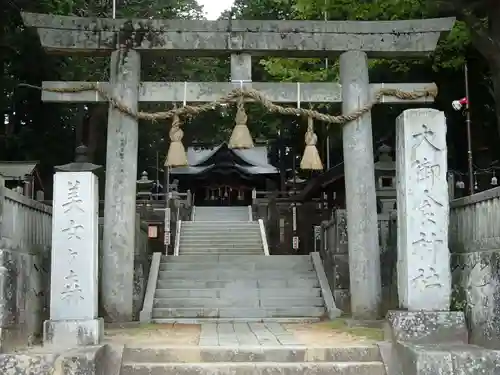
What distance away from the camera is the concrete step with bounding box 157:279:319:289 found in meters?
12.8

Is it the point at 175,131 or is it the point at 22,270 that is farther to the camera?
the point at 175,131

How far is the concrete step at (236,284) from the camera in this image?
503 inches

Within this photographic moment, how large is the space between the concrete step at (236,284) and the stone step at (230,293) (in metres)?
0.20

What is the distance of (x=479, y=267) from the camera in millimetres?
7387

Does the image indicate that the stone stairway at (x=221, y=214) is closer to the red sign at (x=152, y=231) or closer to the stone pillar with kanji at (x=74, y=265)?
the red sign at (x=152, y=231)

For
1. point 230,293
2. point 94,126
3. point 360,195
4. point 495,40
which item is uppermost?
point 94,126

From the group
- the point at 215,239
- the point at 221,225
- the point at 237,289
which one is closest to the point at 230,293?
the point at 237,289

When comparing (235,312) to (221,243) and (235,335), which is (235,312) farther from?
(221,243)

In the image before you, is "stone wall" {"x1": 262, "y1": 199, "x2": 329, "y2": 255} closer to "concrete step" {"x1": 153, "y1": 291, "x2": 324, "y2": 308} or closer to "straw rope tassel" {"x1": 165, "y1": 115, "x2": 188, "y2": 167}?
"concrete step" {"x1": 153, "y1": 291, "x2": 324, "y2": 308}

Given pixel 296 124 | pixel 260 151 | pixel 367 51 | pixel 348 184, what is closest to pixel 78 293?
pixel 348 184

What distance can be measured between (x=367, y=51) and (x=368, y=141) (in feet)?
5.30

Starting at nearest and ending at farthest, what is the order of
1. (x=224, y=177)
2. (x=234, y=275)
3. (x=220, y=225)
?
(x=234, y=275) → (x=220, y=225) → (x=224, y=177)

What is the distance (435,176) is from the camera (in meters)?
7.48

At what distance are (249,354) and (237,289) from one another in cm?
509
